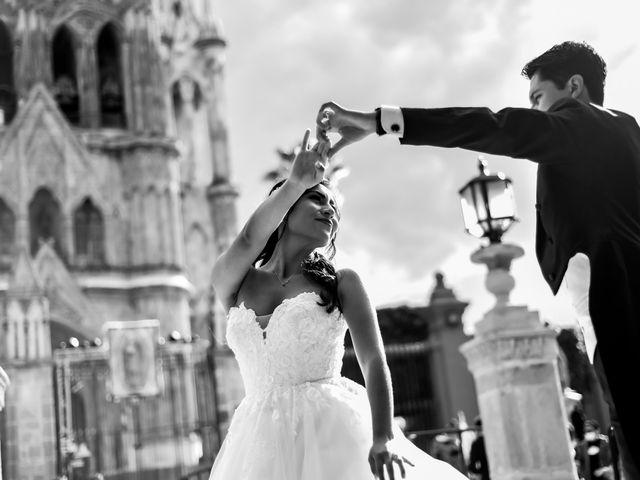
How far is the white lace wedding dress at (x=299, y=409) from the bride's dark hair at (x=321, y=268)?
0.05 metres

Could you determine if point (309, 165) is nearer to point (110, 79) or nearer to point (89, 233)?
point (89, 233)

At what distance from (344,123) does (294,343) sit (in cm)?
80

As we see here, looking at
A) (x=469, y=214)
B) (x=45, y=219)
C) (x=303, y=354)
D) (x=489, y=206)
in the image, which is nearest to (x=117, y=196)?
(x=45, y=219)

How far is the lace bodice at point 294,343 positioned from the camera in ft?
9.56

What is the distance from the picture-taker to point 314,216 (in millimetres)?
3111

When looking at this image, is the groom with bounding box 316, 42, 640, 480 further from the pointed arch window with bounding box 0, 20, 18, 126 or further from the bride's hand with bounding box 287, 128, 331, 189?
the pointed arch window with bounding box 0, 20, 18, 126

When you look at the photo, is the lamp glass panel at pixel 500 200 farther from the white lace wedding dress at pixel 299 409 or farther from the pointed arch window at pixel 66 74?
the pointed arch window at pixel 66 74

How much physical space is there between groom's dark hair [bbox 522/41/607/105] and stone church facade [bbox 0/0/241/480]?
1628 cm

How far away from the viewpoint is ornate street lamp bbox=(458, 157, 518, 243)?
23.1ft

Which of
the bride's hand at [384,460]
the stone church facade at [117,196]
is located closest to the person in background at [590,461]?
the bride's hand at [384,460]

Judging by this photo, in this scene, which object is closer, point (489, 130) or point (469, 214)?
point (489, 130)

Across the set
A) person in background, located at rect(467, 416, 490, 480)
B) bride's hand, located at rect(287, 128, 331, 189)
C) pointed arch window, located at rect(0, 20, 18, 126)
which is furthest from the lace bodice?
pointed arch window, located at rect(0, 20, 18, 126)

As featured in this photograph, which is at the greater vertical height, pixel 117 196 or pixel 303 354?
pixel 117 196

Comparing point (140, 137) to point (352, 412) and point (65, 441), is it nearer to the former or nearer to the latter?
point (65, 441)
